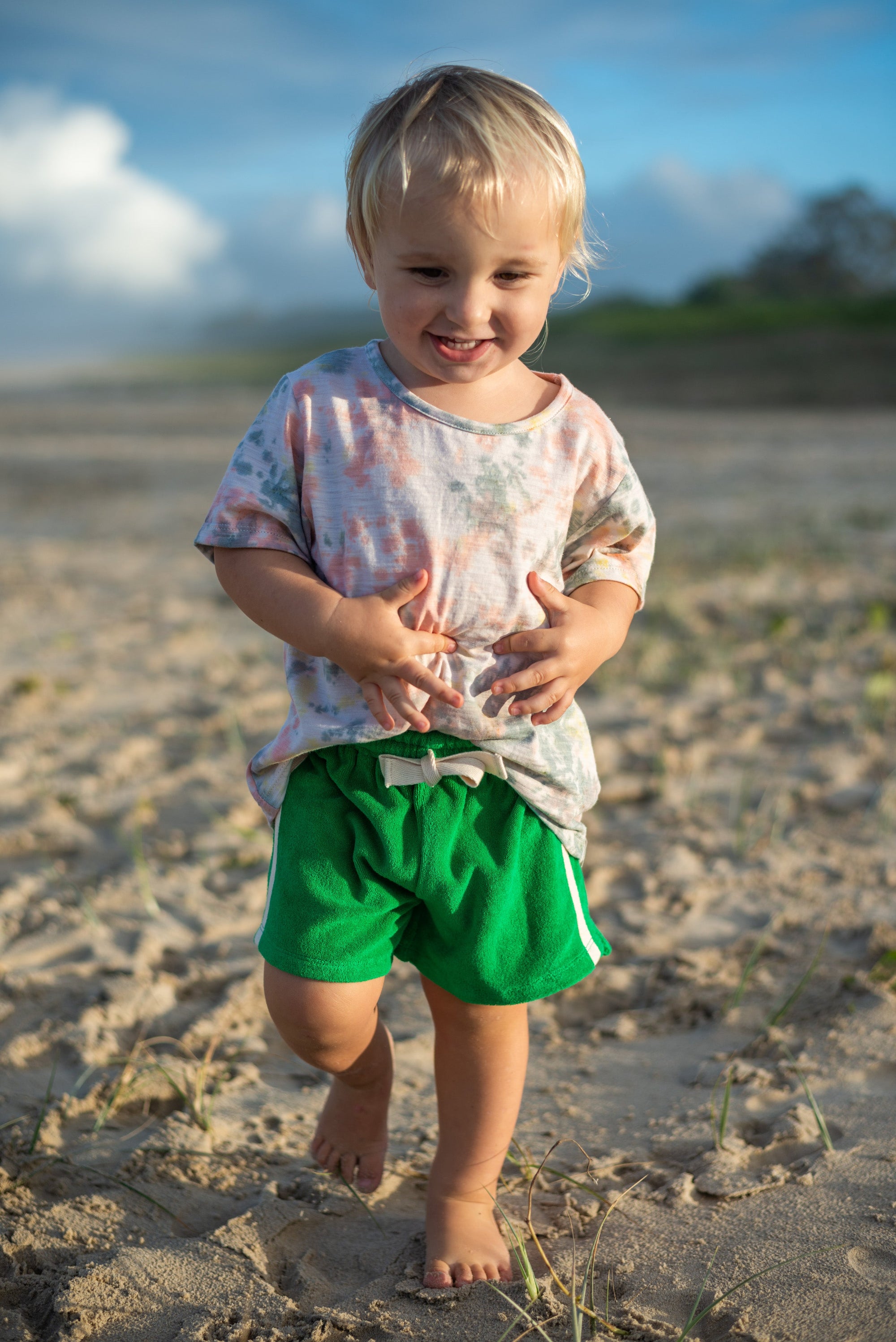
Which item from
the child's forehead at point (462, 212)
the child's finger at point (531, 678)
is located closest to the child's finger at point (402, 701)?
the child's finger at point (531, 678)

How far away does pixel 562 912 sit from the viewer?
1.61m

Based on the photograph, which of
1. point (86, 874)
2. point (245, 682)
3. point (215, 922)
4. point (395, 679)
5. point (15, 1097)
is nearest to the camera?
point (395, 679)

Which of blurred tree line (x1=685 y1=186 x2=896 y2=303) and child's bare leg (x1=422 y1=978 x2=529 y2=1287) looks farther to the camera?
blurred tree line (x1=685 y1=186 x2=896 y2=303)

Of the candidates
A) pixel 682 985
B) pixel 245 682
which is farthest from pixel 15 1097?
pixel 245 682

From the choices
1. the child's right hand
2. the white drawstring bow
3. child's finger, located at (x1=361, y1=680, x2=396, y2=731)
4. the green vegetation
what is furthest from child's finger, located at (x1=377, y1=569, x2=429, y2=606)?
the green vegetation

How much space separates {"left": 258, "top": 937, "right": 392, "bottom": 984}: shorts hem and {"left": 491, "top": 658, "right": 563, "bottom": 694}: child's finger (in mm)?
436

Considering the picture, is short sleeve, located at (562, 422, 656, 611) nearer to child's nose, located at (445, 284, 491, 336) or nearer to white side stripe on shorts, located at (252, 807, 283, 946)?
child's nose, located at (445, 284, 491, 336)

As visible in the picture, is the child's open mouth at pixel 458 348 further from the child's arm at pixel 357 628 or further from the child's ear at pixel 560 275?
the child's arm at pixel 357 628

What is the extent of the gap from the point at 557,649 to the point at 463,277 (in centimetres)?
49

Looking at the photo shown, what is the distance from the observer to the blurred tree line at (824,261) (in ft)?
102

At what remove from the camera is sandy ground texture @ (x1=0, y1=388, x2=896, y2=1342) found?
1.55 m

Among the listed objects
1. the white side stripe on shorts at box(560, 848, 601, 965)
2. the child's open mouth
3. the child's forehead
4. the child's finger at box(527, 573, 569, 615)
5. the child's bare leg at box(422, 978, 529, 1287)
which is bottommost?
the child's bare leg at box(422, 978, 529, 1287)

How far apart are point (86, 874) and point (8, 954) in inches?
16.0

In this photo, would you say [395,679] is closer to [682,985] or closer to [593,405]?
[593,405]
